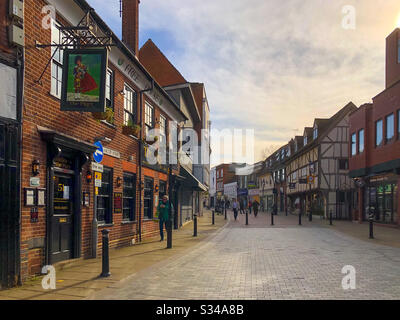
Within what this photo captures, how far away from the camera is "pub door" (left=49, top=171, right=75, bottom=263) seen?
8930 mm

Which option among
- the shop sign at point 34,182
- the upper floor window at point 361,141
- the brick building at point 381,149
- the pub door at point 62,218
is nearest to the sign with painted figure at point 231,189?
the brick building at point 381,149

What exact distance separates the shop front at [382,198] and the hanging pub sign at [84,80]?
20.9m

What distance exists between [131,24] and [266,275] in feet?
39.0

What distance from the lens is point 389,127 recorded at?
78.9 ft

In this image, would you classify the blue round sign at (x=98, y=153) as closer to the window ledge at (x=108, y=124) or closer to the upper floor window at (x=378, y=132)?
the window ledge at (x=108, y=124)

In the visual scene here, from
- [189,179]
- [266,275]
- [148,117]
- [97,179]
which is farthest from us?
[189,179]

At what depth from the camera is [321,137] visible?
3712 cm

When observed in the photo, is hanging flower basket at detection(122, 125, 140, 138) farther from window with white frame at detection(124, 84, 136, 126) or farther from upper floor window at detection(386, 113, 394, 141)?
upper floor window at detection(386, 113, 394, 141)

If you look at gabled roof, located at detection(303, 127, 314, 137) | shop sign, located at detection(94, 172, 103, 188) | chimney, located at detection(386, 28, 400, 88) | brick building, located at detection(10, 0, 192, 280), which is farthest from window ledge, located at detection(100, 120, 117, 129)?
gabled roof, located at detection(303, 127, 314, 137)

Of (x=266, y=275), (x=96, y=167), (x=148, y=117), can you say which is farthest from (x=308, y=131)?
(x=266, y=275)

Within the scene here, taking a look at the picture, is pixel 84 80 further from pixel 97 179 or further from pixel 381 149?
pixel 381 149

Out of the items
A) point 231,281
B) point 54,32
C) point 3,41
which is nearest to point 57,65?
point 54,32

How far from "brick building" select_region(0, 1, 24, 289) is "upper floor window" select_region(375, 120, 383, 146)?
2331 cm
